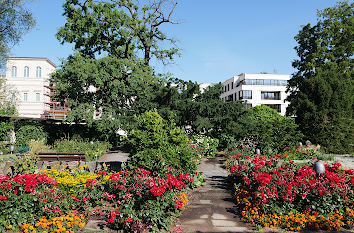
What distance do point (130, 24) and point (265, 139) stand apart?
1575cm

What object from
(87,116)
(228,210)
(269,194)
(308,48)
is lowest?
(228,210)

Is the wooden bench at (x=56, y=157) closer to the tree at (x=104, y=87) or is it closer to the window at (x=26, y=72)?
the tree at (x=104, y=87)

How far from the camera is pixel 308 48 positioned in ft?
99.2

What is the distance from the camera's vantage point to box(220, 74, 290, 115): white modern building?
58.6 m

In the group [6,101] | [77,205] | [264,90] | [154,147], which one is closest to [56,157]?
[154,147]

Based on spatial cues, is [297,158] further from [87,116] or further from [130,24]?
[130,24]

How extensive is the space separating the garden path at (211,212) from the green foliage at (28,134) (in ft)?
58.6

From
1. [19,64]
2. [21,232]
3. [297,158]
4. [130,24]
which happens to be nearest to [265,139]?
[297,158]

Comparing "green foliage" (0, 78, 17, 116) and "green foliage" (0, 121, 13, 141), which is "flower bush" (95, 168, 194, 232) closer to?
"green foliage" (0, 121, 13, 141)

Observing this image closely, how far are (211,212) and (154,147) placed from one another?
2.83 meters

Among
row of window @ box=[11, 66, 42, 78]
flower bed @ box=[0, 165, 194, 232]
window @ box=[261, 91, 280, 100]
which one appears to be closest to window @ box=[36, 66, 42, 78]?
row of window @ box=[11, 66, 42, 78]

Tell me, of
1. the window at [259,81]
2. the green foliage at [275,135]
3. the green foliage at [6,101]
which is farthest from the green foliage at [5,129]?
the window at [259,81]

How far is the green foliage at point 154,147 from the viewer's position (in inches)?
320

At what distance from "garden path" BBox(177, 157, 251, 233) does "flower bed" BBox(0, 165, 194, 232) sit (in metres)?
0.43
